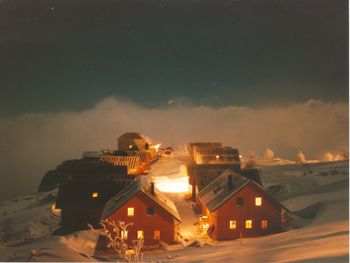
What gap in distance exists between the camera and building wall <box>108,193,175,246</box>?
12664mm

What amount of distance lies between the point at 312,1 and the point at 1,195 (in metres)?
13.3

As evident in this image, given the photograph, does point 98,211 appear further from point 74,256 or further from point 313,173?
point 313,173

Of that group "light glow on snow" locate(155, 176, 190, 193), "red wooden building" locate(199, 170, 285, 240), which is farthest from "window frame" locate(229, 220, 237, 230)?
"light glow on snow" locate(155, 176, 190, 193)

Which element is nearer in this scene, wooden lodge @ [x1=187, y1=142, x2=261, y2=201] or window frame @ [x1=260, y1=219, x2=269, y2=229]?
window frame @ [x1=260, y1=219, x2=269, y2=229]

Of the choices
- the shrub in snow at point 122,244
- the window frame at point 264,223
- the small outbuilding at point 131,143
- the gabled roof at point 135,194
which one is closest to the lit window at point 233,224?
the window frame at point 264,223

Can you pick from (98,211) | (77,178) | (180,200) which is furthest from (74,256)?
(180,200)

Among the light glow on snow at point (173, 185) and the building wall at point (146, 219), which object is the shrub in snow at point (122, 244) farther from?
the light glow on snow at point (173, 185)

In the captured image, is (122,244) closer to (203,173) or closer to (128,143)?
(203,173)

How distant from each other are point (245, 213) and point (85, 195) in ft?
21.3

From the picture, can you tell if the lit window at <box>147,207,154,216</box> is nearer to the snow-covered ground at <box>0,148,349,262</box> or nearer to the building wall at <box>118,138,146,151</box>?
the snow-covered ground at <box>0,148,349,262</box>

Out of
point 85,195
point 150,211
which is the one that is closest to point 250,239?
point 150,211

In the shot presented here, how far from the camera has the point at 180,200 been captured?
56.1 ft

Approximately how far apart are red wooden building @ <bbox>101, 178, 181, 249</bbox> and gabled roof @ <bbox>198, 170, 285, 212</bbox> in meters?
1.80

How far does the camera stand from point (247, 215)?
13328 mm
